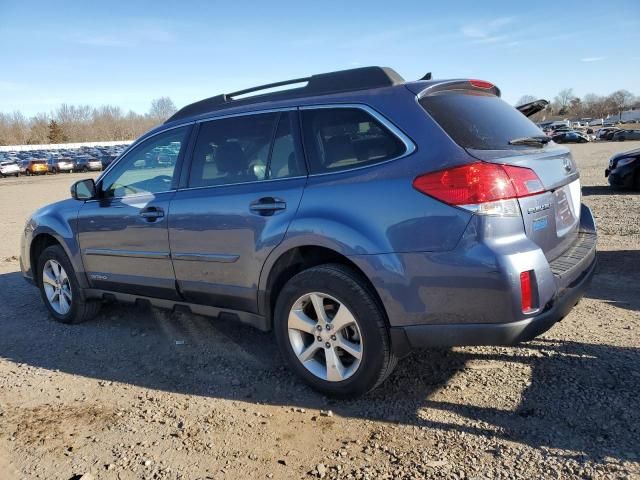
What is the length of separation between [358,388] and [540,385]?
44.8 inches

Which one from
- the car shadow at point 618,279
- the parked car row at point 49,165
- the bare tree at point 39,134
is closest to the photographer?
the car shadow at point 618,279

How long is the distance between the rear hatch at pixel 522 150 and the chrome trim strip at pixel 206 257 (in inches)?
63.3

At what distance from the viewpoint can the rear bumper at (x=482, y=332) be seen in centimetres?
278

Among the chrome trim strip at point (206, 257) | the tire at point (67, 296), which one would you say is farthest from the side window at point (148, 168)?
the tire at point (67, 296)

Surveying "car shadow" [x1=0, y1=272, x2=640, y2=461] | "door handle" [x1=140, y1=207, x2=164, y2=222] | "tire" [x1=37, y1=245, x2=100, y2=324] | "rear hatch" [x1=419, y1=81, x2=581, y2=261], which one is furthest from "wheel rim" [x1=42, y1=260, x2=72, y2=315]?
"rear hatch" [x1=419, y1=81, x2=581, y2=261]

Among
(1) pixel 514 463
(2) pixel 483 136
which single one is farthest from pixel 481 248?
(1) pixel 514 463

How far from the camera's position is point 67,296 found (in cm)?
509

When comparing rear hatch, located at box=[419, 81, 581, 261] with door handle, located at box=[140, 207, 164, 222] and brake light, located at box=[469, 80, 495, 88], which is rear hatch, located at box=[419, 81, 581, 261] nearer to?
brake light, located at box=[469, 80, 495, 88]

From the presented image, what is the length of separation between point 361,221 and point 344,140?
1.86 feet

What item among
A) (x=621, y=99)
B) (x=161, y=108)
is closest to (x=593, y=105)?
(x=621, y=99)

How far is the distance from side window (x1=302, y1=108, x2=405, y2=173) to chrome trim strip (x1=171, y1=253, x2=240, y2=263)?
860mm

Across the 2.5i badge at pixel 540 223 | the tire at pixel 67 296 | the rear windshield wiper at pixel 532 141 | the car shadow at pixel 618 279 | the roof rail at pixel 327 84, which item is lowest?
the car shadow at pixel 618 279

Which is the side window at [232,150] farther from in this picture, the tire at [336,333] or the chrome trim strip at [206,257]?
the tire at [336,333]

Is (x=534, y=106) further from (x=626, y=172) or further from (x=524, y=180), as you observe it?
(x=626, y=172)
